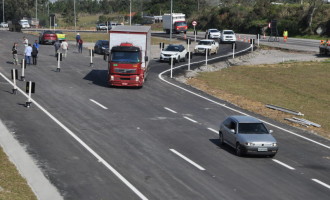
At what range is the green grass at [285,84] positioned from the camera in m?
37.9

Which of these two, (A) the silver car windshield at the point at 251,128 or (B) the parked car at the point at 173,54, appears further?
(B) the parked car at the point at 173,54

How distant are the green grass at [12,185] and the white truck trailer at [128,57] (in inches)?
700

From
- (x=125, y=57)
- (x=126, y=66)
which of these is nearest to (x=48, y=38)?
(x=125, y=57)

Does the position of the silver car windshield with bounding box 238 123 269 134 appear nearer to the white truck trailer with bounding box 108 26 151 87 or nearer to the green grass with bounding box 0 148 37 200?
the green grass with bounding box 0 148 37 200

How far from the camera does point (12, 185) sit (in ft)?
57.2

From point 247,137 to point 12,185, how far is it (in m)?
9.87

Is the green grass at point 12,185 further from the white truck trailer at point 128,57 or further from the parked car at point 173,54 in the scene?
the parked car at point 173,54

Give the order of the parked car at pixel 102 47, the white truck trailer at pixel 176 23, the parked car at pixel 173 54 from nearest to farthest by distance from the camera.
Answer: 1. the parked car at pixel 173 54
2. the parked car at pixel 102 47
3. the white truck trailer at pixel 176 23

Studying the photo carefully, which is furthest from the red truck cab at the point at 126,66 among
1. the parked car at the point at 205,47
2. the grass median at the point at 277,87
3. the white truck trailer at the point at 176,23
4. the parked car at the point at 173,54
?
the white truck trailer at the point at 176,23

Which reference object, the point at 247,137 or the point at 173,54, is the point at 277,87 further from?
the point at 247,137

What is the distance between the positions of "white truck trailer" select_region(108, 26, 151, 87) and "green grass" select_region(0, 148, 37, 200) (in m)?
17.8

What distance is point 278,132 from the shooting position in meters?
28.6

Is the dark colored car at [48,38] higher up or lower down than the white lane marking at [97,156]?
higher up

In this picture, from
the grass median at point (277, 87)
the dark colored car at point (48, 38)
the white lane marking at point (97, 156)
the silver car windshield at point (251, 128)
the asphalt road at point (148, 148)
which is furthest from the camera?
the dark colored car at point (48, 38)
